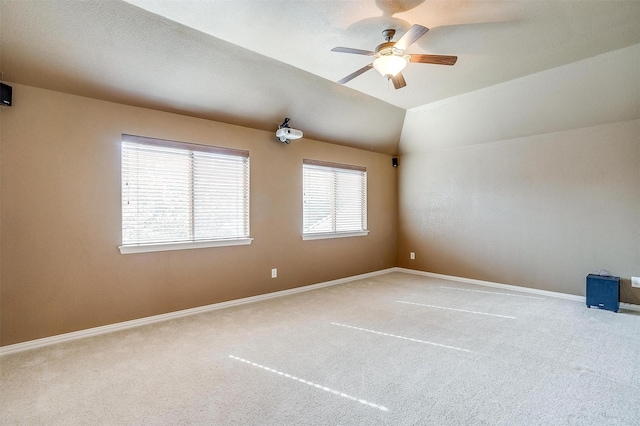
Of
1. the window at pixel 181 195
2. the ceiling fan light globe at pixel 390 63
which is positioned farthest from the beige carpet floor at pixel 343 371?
the ceiling fan light globe at pixel 390 63

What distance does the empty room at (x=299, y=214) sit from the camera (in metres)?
2.21

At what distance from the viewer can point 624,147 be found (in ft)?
13.0

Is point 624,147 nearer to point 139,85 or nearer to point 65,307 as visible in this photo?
point 139,85

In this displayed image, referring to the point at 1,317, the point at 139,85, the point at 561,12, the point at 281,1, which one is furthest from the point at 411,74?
the point at 1,317

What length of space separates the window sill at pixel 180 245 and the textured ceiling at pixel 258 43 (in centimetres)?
155

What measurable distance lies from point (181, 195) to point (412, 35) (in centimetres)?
296

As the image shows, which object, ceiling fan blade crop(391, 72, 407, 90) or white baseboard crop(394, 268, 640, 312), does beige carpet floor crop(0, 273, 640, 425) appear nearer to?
white baseboard crop(394, 268, 640, 312)

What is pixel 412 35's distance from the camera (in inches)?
91.5

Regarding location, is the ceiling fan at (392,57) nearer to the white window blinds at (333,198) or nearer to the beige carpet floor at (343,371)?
the white window blinds at (333,198)

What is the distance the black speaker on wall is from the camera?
2.61 metres

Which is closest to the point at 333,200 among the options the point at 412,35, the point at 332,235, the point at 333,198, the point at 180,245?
the point at 333,198

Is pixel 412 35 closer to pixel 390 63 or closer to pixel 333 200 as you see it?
pixel 390 63

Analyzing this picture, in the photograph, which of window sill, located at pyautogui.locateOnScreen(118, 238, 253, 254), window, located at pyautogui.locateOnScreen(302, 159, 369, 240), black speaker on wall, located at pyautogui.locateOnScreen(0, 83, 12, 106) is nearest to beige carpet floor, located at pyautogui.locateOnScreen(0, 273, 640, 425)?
window sill, located at pyautogui.locateOnScreen(118, 238, 253, 254)

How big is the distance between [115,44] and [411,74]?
3110mm
